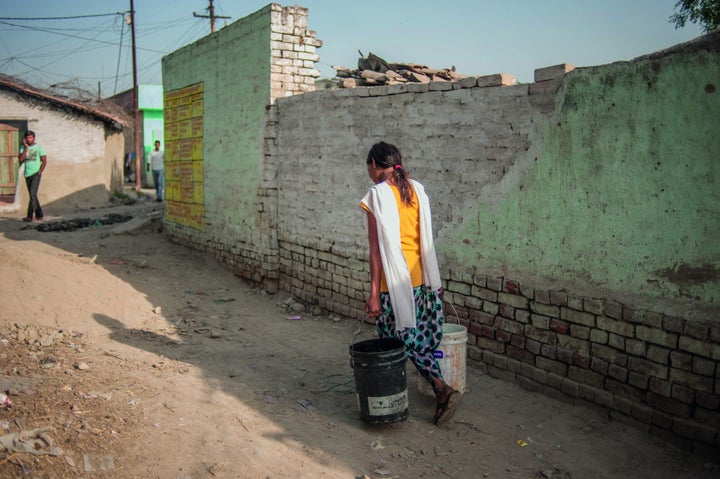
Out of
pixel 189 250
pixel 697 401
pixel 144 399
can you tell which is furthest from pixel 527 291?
pixel 189 250

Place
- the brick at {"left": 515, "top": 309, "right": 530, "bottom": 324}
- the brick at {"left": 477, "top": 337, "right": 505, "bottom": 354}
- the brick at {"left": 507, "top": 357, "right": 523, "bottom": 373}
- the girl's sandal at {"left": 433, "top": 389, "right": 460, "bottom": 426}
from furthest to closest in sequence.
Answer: the brick at {"left": 477, "top": 337, "right": 505, "bottom": 354} → the brick at {"left": 507, "top": 357, "right": 523, "bottom": 373} → the brick at {"left": 515, "top": 309, "right": 530, "bottom": 324} → the girl's sandal at {"left": 433, "top": 389, "right": 460, "bottom": 426}

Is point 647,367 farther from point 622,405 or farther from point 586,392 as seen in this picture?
point 586,392

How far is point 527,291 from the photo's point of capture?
15.0 feet

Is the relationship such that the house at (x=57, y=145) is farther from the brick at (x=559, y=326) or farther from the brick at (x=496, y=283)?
the brick at (x=559, y=326)

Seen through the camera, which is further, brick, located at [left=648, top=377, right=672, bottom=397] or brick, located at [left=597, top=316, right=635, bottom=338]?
brick, located at [left=597, top=316, right=635, bottom=338]

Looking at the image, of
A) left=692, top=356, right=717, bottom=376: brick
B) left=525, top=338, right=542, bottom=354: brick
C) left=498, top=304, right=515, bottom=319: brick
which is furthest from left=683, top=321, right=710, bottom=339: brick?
left=498, top=304, right=515, bottom=319: brick

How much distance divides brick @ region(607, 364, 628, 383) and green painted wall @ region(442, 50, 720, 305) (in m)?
0.51

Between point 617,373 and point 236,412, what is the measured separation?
8.59ft

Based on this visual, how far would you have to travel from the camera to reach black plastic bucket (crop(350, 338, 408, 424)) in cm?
387

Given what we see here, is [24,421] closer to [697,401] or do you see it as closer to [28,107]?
[697,401]

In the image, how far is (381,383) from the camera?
390 centimetres

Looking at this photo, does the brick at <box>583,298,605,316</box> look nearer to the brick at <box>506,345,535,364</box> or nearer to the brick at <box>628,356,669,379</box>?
the brick at <box>628,356,669,379</box>

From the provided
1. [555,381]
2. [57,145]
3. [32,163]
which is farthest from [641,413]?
[57,145]

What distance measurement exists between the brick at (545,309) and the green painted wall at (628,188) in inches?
Result: 7.5
